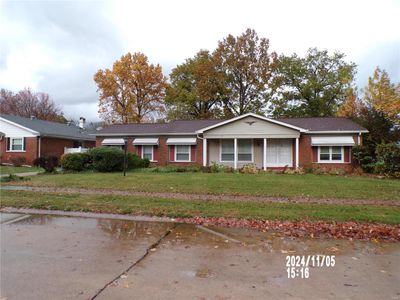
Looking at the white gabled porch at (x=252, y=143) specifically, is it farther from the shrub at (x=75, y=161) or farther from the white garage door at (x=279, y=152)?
the shrub at (x=75, y=161)

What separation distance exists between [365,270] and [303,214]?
10.9 feet

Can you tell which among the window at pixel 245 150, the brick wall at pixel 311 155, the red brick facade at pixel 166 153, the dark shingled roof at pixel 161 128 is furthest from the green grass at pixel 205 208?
the dark shingled roof at pixel 161 128

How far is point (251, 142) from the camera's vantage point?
77.1 ft

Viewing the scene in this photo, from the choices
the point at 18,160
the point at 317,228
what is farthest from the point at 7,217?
the point at 18,160

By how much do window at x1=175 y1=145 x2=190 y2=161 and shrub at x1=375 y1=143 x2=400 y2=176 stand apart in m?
12.8

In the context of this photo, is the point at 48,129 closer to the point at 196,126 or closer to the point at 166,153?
the point at 166,153

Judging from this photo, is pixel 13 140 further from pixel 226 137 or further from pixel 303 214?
pixel 303 214

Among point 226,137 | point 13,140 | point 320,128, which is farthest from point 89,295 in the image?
point 13,140

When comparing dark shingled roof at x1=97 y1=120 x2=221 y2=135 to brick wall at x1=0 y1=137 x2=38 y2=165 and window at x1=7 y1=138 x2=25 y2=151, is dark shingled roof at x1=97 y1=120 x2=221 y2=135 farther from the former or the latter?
window at x1=7 y1=138 x2=25 y2=151

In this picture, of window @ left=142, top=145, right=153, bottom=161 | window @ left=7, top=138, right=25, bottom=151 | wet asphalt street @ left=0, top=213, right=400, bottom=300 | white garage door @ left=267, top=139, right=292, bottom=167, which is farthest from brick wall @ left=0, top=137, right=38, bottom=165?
wet asphalt street @ left=0, top=213, right=400, bottom=300

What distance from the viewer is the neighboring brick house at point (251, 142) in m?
21.7

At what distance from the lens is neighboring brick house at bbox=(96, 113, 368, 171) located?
21.7 meters

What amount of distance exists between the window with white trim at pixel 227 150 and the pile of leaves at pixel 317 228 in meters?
16.7

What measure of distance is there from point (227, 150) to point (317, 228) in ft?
57.9
